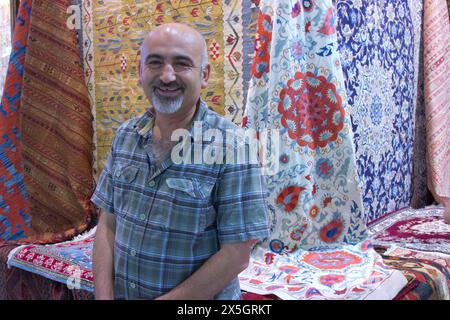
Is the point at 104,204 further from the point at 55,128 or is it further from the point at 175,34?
the point at 55,128

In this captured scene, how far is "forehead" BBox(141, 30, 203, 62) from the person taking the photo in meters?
1.28

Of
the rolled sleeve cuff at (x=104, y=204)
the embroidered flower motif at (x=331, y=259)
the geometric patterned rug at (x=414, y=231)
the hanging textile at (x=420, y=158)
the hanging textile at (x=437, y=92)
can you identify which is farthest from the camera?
the hanging textile at (x=420, y=158)

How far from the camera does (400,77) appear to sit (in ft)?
10.5

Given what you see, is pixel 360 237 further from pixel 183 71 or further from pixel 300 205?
pixel 183 71

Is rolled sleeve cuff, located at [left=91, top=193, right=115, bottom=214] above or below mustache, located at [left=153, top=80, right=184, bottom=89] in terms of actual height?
below

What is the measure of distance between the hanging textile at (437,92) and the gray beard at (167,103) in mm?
2804

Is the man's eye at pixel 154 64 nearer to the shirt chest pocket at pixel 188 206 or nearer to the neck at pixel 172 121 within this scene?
the neck at pixel 172 121

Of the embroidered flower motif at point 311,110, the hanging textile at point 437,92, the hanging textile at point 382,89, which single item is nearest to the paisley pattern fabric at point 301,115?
the embroidered flower motif at point 311,110

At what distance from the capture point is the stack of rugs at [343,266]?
180 cm

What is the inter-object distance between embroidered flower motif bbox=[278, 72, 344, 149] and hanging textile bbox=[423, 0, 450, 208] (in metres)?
1.75

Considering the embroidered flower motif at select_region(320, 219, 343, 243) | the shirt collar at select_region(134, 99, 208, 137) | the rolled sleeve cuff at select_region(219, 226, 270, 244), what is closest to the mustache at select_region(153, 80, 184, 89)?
the shirt collar at select_region(134, 99, 208, 137)

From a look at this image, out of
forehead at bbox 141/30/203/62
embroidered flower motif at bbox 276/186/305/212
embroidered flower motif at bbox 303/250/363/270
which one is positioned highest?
forehead at bbox 141/30/203/62

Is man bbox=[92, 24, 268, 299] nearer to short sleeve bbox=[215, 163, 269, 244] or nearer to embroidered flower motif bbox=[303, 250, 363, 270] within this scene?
short sleeve bbox=[215, 163, 269, 244]

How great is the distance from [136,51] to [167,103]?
1795 millimetres
